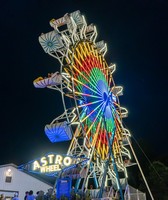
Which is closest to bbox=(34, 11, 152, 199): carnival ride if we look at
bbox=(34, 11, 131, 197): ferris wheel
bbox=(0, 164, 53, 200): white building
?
bbox=(34, 11, 131, 197): ferris wheel

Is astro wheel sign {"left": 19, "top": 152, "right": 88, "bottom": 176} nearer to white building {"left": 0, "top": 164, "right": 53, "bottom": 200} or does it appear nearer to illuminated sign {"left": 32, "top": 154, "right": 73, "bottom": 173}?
illuminated sign {"left": 32, "top": 154, "right": 73, "bottom": 173}

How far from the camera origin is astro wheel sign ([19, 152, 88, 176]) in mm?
13047

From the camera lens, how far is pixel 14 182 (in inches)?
879

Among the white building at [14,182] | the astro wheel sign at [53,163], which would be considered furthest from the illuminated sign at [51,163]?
the white building at [14,182]

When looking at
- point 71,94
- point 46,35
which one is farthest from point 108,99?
point 46,35

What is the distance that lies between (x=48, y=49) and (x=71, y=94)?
357cm

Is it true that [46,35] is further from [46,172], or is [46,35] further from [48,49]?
[46,172]

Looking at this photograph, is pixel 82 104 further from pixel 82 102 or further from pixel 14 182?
pixel 14 182

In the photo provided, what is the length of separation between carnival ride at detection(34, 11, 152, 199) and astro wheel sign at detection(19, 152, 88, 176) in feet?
1.14

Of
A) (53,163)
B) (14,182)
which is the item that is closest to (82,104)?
(53,163)

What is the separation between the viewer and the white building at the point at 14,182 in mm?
21594

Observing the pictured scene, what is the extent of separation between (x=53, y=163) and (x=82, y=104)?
4241mm

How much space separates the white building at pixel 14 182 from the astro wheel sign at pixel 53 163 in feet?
31.7

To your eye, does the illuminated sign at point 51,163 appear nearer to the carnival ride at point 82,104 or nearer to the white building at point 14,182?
the carnival ride at point 82,104
